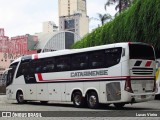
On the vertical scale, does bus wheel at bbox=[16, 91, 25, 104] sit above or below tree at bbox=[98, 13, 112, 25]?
below

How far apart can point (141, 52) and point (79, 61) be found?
3329 millimetres

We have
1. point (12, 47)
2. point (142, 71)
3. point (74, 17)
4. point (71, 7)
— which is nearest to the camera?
point (142, 71)

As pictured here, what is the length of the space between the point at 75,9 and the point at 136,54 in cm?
13912

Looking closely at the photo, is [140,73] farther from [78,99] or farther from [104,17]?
[104,17]

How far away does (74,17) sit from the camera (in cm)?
14550

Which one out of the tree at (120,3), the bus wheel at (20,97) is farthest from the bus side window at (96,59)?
the tree at (120,3)

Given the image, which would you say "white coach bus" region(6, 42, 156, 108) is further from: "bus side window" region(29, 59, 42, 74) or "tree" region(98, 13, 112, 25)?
"tree" region(98, 13, 112, 25)

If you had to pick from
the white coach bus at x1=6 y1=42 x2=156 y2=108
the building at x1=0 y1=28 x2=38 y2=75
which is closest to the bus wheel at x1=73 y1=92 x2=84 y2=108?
the white coach bus at x1=6 y1=42 x2=156 y2=108

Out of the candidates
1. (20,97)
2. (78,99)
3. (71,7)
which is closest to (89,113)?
(78,99)

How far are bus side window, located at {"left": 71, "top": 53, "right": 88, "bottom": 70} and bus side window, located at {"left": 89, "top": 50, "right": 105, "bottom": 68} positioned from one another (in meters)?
0.38

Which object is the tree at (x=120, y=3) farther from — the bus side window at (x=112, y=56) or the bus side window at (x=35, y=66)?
the bus side window at (x=112, y=56)

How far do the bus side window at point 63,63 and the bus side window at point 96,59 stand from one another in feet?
6.13

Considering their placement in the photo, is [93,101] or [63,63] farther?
[63,63]

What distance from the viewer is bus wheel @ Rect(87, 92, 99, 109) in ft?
61.2
